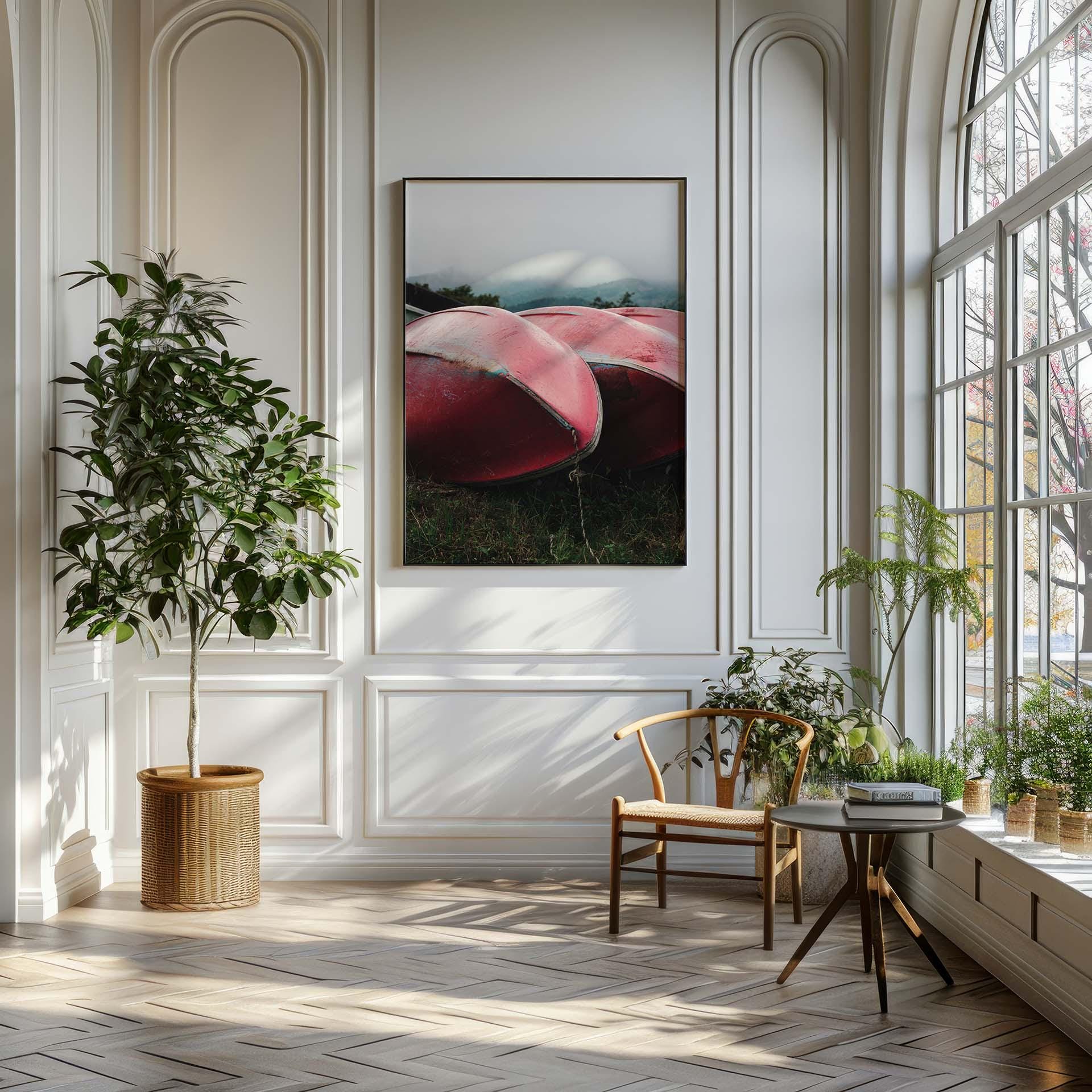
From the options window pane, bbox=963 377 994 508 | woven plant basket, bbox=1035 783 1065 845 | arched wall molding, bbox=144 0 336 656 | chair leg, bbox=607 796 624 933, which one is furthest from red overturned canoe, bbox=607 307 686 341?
woven plant basket, bbox=1035 783 1065 845

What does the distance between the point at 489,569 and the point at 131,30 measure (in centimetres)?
279

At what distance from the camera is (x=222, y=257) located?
5121 millimetres

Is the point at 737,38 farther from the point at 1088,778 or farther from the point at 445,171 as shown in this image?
the point at 1088,778

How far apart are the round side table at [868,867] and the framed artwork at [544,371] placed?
1.70 meters

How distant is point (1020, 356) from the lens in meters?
4.11

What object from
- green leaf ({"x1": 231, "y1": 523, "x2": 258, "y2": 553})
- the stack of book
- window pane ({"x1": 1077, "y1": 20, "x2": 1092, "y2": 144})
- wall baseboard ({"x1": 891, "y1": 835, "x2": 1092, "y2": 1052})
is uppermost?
window pane ({"x1": 1077, "y1": 20, "x2": 1092, "y2": 144})

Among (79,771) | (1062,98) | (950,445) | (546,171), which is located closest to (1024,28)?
(1062,98)

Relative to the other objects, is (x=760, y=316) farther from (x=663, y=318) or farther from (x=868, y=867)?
(x=868, y=867)

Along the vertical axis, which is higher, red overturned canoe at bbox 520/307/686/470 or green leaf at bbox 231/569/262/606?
red overturned canoe at bbox 520/307/686/470

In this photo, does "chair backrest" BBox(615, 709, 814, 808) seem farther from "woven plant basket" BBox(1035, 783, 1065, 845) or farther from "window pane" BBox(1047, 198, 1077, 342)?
"window pane" BBox(1047, 198, 1077, 342)

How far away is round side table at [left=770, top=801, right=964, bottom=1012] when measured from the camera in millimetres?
3385

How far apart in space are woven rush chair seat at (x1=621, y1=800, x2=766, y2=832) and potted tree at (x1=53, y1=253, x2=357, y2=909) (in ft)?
4.73

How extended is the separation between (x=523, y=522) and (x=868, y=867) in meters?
2.14

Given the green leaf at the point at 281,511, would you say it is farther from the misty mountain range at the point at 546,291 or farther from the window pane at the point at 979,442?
the window pane at the point at 979,442
